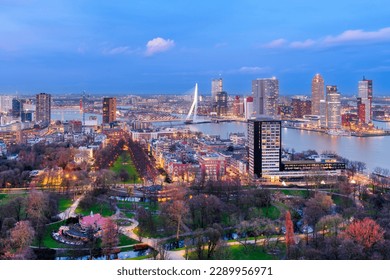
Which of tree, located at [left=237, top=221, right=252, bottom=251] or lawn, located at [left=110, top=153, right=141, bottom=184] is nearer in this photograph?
tree, located at [left=237, top=221, right=252, bottom=251]

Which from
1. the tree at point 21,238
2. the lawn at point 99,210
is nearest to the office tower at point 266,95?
the lawn at point 99,210

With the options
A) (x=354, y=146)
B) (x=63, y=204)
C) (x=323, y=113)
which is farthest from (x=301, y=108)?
(x=63, y=204)

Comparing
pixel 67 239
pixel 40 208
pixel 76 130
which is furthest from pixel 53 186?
pixel 76 130

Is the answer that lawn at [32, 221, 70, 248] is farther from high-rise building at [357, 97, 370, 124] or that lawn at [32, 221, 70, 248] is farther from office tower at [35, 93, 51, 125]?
high-rise building at [357, 97, 370, 124]

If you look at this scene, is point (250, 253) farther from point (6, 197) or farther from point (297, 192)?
point (6, 197)

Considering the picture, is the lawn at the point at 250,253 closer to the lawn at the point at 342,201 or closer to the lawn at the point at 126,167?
the lawn at the point at 342,201

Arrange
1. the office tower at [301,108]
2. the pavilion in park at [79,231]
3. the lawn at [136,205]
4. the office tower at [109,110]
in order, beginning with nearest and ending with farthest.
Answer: the pavilion in park at [79,231] → the lawn at [136,205] → the office tower at [109,110] → the office tower at [301,108]

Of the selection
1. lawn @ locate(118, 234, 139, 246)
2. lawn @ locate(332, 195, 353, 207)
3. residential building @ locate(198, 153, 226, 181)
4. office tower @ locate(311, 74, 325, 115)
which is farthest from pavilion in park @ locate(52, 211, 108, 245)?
office tower @ locate(311, 74, 325, 115)
